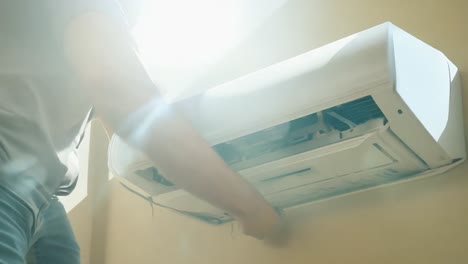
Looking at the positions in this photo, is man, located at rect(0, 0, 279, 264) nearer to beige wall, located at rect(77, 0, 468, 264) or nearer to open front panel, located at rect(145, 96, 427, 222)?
open front panel, located at rect(145, 96, 427, 222)

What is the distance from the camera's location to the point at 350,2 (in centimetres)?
117

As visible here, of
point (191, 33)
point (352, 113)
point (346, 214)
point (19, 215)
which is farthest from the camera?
point (191, 33)

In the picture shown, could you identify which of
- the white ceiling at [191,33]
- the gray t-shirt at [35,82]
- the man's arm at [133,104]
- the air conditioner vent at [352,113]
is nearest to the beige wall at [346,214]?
the white ceiling at [191,33]

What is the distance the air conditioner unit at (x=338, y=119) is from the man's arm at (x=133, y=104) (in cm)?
15

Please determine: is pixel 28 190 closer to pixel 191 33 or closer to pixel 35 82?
pixel 35 82

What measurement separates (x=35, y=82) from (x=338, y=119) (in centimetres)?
44

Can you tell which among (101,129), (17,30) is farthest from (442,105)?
(101,129)

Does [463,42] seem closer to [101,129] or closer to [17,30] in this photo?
[17,30]

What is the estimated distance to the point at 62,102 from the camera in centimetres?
72

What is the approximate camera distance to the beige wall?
3.06 feet

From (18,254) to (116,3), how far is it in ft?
1.06

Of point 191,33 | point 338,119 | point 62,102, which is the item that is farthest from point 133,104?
point 191,33

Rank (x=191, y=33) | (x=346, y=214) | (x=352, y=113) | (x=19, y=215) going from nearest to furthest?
(x=19, y=215) < (x=352, y=113) < (x=346, y=214) < (x=191, y=33)

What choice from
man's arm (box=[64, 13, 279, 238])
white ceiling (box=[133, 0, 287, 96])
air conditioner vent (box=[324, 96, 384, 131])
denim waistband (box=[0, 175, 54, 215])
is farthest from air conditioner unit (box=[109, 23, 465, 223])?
white ceiling (box=[133, 0, 287, 96])
